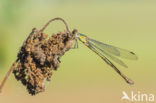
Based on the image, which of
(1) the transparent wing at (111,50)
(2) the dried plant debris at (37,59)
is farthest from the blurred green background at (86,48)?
(2) the dried plant debris at (37,59)

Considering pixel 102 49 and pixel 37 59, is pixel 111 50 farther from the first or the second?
pixel 37 59

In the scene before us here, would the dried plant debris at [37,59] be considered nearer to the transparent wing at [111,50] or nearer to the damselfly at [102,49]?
the damselfly at [102,49]

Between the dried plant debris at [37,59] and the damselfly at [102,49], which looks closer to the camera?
the dried plant debris at [37,59]

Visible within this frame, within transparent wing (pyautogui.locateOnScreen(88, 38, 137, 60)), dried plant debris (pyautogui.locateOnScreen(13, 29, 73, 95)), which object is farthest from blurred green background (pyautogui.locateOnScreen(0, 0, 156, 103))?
dried plant debris (pyautogui.locateOnScreen(13, 29, 73, 95))

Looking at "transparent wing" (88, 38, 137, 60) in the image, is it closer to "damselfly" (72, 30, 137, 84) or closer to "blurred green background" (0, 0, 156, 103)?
"damselfly" (72, 30, 137, 84)

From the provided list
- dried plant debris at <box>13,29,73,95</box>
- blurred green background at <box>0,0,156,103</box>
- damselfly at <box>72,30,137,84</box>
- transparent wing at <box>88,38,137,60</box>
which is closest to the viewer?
dried plant debris at <box>13,29,73,95</box>

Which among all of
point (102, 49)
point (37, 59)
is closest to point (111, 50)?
point (102, 49)
